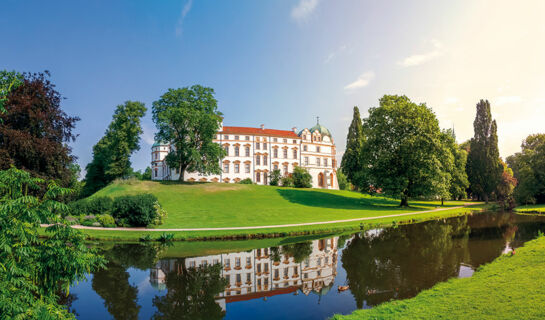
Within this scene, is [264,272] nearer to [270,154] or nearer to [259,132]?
[270,154]

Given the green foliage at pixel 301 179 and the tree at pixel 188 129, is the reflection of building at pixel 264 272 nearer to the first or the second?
the tree at pixel 188 129

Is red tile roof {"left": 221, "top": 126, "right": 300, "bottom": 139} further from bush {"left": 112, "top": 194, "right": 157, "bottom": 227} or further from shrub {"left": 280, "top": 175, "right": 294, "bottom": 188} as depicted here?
bush {"left": 112, "top": 194, "right": 157, "bottom": 227}

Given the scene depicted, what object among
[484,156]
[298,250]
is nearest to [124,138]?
[298,250]

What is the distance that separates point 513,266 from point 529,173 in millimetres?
45797

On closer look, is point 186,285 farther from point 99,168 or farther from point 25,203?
point 99,168

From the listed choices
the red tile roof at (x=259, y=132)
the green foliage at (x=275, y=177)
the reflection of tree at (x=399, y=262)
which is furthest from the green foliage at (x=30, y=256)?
the red tile roof at (x=259, y=132)

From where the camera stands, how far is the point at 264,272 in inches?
532

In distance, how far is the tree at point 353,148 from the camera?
63844 millimetres

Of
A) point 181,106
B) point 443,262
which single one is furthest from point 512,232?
point 181,106

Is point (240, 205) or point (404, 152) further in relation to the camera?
point (404, 152)

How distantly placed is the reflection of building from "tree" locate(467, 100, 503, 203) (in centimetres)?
5364

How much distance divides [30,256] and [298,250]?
14.6 metres

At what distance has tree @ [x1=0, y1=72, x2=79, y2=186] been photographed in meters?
16.2

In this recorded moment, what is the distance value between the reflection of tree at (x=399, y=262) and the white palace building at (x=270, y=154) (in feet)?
151
